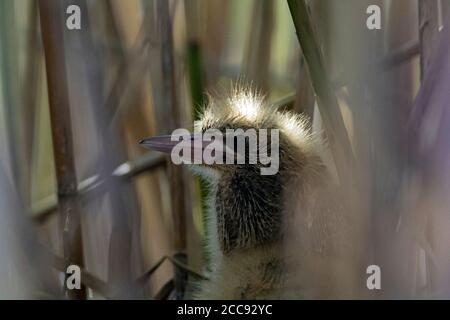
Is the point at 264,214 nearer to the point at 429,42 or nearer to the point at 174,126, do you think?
the point at 174,126

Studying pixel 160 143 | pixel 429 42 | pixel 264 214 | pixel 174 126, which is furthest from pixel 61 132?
pixel 429 42

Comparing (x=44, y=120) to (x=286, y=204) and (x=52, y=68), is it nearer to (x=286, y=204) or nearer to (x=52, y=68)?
(x=52, y=68)

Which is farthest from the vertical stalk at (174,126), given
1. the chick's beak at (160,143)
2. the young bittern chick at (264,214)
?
the chick's beak at (160,143)

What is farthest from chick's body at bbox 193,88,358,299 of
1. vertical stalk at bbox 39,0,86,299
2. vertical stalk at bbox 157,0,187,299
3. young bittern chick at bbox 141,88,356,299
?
vertical stalk at bbox 39,0,86,299

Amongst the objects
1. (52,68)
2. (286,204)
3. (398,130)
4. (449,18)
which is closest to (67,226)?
(52,68)

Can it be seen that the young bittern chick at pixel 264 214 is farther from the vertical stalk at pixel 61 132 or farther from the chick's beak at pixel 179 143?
the vertical stalk at pixel 61 132

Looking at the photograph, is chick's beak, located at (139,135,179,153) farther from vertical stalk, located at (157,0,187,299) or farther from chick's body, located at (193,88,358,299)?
vertical stalk, located at (157,0,187,299)
